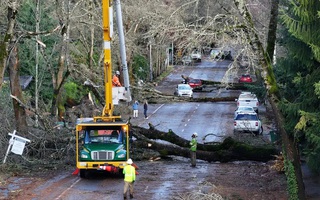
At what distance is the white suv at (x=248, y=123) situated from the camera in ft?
138

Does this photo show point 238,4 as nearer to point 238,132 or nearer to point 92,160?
point 92,160

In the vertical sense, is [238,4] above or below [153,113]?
above

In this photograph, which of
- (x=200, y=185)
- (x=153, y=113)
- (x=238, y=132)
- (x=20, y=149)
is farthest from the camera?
(x=153, y=113)

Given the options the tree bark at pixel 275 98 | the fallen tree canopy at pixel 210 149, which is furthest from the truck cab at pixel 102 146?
the tree bark at pixel 275 98

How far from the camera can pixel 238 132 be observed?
41562mm

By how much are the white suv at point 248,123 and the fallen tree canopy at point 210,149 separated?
9463mm

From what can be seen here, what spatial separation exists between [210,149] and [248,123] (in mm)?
10761

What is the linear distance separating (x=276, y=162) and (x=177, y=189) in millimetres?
5425

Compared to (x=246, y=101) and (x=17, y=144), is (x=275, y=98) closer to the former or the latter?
(x=17, y=144)

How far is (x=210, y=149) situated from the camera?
105 feet

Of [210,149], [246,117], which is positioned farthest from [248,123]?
[210,149]

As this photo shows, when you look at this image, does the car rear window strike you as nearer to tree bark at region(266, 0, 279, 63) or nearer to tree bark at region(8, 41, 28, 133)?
tree bark at region(8, 41, 28, 133)

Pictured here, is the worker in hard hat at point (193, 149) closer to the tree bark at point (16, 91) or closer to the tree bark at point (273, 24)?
the tree bark at point (273, 24)

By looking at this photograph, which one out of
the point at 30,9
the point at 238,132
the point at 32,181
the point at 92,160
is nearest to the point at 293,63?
the point at 92,160
